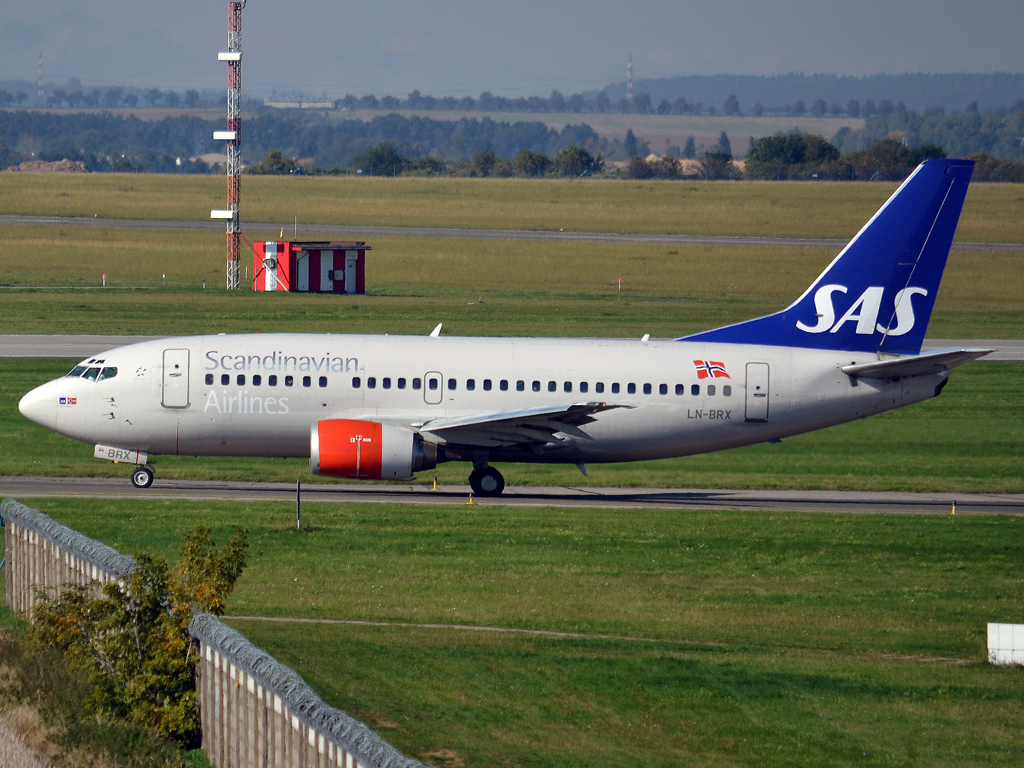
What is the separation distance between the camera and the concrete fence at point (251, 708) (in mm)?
10852

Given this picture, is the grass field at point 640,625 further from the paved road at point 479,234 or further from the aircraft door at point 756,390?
the paved road at point 479,234

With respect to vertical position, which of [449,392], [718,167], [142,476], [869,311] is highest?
[718,167]

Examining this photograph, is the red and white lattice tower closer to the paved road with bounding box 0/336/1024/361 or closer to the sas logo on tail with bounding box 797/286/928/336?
the paved road with bounding box 0/336/1024/361

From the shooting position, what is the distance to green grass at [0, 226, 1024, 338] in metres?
66.2

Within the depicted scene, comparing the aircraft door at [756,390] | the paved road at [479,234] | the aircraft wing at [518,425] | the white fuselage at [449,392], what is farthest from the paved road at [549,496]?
the paved road at [479,234]

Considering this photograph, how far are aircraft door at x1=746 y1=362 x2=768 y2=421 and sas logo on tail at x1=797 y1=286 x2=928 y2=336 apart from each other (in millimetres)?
2364

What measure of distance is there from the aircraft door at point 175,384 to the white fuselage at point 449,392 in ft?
0.09

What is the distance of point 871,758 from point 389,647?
22.9 ft

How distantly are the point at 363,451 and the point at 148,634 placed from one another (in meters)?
17.1

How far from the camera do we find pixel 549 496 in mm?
34469

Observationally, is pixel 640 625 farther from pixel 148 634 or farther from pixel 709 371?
pixel 709 371

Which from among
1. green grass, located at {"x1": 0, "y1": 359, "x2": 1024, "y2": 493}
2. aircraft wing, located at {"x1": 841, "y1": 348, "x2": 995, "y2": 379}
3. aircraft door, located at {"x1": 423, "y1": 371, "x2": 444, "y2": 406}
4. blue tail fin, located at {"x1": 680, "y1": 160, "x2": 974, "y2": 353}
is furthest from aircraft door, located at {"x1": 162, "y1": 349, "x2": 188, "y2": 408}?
aircraft wing, located at {"x1": 841, "y1": 348, "x2": 995, "y2": 379}

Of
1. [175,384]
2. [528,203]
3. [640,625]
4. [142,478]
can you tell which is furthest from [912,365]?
[528,203]

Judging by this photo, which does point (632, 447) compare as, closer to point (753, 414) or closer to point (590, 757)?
point (753, 414)
